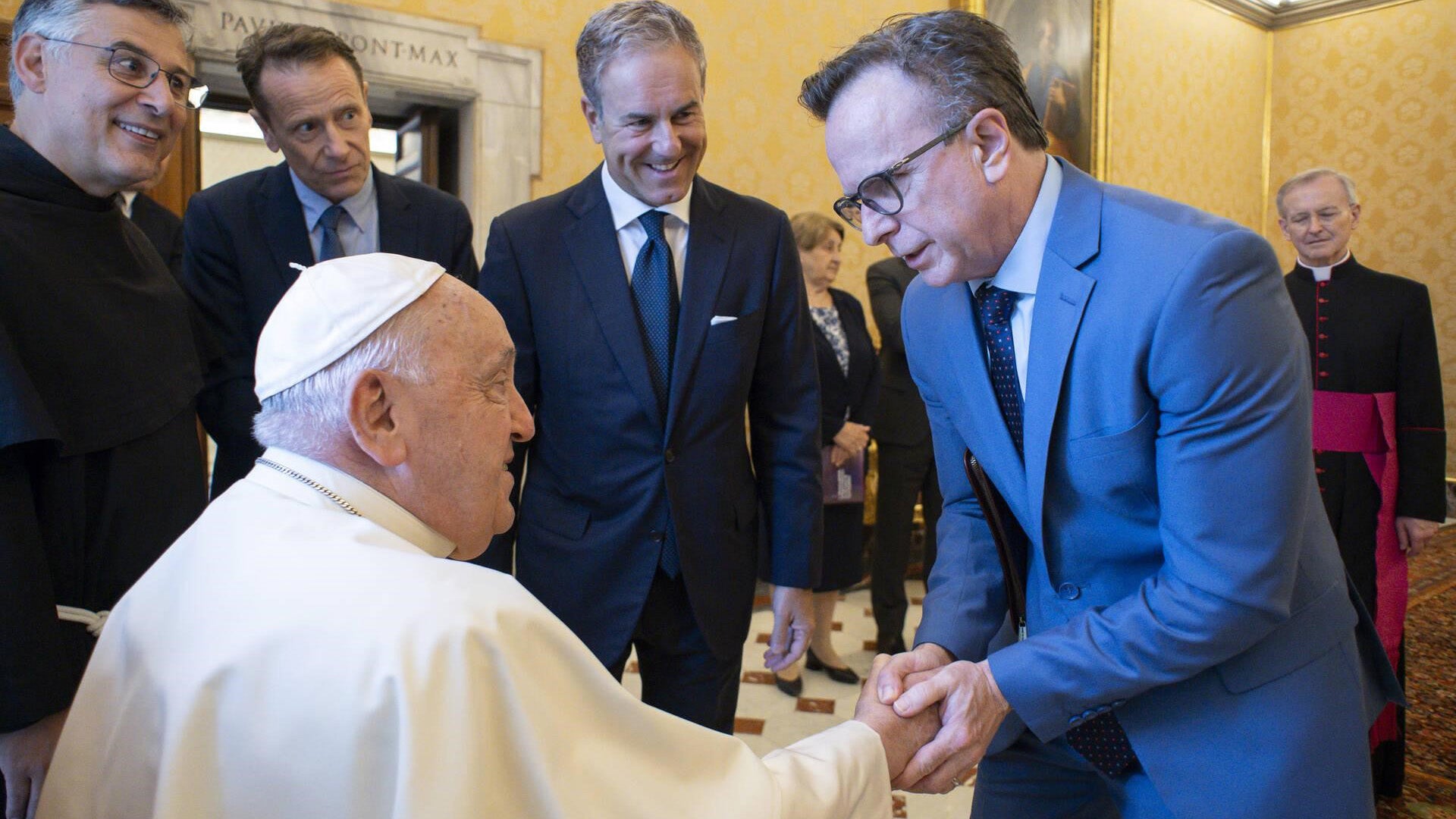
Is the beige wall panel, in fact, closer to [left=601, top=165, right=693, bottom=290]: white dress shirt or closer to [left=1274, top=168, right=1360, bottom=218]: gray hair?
[left=1274, top=168, right=1360, bottom=218]: gray hair

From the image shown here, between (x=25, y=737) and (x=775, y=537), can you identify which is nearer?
(x=25, y=737)

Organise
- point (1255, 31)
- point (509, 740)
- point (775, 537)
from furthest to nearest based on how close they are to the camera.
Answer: point (1255, 31) → point (775, 537) → point (509, 740)

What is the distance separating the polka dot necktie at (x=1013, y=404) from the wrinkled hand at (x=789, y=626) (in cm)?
82

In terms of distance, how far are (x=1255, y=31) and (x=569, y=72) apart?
30.7 ft

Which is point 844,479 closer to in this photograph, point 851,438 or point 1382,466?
point 851,438

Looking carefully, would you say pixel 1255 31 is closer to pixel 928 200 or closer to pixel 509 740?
pixel 928 200

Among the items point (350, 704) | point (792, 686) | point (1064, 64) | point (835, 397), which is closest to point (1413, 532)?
point (835, 397)

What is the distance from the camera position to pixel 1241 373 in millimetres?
1413

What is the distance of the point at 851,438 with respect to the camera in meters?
4.80

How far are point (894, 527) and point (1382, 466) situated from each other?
84.0 inches

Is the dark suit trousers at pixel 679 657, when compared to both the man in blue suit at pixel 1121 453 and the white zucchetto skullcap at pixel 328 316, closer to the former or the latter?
the man in blue suit at pixel 1121 453

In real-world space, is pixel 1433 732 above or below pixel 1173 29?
below

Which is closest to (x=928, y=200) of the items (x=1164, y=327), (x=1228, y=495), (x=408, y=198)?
(x=1164, y=327)

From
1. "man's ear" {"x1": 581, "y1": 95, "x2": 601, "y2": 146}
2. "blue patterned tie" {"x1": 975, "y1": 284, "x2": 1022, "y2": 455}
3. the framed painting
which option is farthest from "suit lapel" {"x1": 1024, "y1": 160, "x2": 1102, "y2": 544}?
the framed painting
